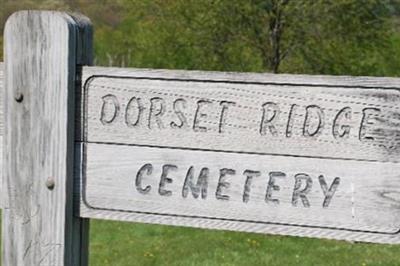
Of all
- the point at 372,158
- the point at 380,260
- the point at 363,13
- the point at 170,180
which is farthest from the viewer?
the point at 363,13

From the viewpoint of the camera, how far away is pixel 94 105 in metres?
2.41

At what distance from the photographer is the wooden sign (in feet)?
7.06

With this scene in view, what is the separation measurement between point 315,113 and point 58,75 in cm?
78

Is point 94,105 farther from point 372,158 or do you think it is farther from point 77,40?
point 372,158

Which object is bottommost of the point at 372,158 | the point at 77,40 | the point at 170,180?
the point at 170,180

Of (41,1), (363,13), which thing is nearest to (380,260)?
(363,13)

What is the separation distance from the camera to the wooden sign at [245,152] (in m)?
2.15

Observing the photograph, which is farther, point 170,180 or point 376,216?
point 170,180

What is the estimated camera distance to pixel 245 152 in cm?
225

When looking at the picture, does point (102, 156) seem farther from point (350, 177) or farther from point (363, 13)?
point (363, 13)

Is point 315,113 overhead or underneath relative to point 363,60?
overhead

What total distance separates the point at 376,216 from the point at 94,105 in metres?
0.87

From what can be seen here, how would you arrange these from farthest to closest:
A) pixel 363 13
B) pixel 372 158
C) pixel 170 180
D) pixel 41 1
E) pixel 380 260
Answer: pixel 41 1 → pixel 363 13 → pixel 380 260 → pixel 170 180 → pixel 372 158

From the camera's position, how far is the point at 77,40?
97.0 inches
